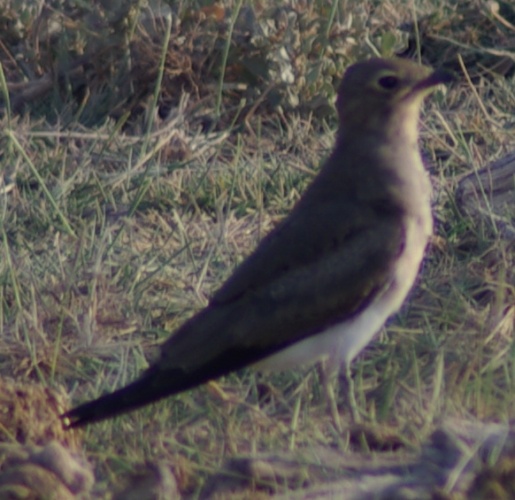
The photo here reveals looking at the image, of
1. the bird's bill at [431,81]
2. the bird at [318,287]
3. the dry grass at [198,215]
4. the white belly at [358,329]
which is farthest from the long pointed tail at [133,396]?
the bird's bill at [431,81]

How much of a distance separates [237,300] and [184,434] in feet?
1.56

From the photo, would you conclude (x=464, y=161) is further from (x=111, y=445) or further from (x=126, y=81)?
(x=111, y=445)

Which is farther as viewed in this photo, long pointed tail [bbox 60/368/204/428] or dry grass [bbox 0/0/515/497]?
dry grass [bbox 0/0/515/497]

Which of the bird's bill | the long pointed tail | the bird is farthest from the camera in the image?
the bird's bill

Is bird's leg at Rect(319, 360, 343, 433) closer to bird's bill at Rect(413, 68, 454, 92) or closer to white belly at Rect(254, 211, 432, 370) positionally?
white belly at Rect(254, 211, 432, 370)

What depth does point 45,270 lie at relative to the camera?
5.71 metres

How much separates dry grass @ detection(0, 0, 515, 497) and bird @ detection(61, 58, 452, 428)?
201mm

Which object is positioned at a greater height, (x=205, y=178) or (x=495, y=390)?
(x=495, y=390)

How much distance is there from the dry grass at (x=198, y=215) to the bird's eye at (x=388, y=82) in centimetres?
82

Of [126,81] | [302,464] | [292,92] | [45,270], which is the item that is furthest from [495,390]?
[126,81]

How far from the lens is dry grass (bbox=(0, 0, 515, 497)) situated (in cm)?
450

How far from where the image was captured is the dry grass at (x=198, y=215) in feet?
14.8

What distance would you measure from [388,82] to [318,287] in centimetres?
81

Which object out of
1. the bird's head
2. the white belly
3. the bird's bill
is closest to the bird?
the white belly
